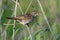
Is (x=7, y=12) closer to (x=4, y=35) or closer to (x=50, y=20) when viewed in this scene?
(x=4, y=35)

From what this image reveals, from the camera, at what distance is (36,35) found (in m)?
2.16

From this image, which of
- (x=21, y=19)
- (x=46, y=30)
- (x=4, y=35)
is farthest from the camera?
(x=4, y=35)

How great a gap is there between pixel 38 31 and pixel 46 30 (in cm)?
6

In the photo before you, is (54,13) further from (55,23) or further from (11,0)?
(11,0)

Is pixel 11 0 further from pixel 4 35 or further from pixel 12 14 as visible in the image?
pixel 4 35

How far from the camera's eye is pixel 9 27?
90.4 inches

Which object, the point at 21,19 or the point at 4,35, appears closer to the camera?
the point at 21,19

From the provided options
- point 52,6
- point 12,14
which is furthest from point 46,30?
point 12,14

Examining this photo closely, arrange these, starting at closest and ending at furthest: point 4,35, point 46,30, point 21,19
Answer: point 21,19
point 46,30
point 4,35

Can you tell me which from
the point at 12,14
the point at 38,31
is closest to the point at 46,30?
the point at 38,31

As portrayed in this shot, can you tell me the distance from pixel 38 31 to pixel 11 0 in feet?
1.24

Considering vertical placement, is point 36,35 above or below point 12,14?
below

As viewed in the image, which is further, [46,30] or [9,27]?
[9,27]

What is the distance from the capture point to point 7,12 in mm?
2326
